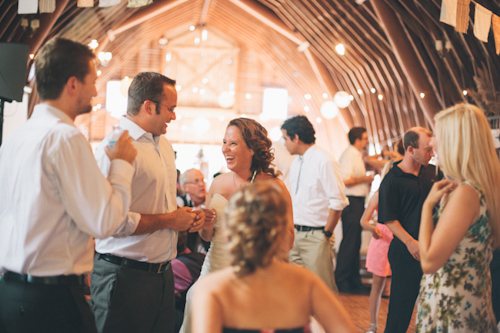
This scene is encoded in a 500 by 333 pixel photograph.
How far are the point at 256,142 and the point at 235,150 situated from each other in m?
0.13

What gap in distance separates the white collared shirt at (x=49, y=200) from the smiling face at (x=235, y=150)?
1.14 m

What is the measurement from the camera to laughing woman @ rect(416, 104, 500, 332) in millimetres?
1921

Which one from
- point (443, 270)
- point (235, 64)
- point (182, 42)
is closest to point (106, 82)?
point (182, 42)

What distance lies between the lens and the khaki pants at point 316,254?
399 cm

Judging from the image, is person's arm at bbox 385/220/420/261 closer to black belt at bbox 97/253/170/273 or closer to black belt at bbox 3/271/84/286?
black belt at bbox 97/253/170/273

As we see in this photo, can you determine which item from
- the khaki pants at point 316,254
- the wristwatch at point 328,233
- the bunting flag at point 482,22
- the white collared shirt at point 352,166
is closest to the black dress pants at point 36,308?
the khaki pants at point 316,254

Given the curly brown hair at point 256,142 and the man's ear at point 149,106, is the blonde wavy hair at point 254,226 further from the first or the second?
the curly brown hair at point 256,142

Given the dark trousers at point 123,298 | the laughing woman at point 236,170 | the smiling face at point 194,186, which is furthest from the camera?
the smiling face at point 194,186

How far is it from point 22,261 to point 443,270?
1.59 m

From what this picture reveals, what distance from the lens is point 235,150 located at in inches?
108

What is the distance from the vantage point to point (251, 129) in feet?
9.10

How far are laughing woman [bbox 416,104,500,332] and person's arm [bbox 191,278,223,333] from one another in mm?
1018

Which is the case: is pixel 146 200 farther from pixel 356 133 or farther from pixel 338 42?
pixel 338 42

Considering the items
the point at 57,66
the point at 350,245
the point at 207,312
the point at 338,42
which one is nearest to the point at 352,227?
the point at 350,245
